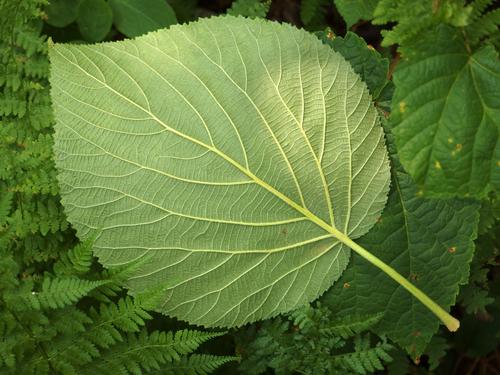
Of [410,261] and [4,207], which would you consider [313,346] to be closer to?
[410,261]


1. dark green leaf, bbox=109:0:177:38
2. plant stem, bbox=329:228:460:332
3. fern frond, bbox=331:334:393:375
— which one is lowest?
fern frond, bbox=331:334:393:375

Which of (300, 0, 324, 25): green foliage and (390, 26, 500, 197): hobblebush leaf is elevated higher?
(300, 0, 324, 25): green foliage

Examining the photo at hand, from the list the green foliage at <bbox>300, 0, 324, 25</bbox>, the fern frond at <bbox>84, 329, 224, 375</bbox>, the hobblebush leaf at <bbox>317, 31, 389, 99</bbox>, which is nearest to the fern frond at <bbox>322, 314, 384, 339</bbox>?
the fern frond at <bbox>84, 329, 224, 375</bbox>

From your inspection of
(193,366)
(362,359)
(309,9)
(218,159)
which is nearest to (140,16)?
(309,9)

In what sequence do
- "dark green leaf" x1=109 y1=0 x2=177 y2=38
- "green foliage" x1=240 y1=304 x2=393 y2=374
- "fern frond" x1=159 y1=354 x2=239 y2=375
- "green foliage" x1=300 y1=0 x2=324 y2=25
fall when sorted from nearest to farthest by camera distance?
"fern frond" x1=159 y1=354 x2=239 y2=375, "green foliage" x1=240 y1=304 x2=393 y2=374, "dark green leaf" x1=109 y1=0 x2=177 y2=38, "green foliage" x1=300 y1=0 x2=324 y2=25

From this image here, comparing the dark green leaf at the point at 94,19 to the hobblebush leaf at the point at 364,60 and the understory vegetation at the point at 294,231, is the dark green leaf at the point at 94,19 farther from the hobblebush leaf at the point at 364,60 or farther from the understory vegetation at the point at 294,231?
the hobblebush leaf at the point at 364,60

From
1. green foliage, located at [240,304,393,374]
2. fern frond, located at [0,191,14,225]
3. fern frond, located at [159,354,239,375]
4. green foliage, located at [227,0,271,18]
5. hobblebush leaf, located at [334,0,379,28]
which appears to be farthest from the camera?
green foliage, located at [227,0,271,18]

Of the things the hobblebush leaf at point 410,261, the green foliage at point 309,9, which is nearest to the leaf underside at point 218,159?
the hobblebush leaf at point 410,261

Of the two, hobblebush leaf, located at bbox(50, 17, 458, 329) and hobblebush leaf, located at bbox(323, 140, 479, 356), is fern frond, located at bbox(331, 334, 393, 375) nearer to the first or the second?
hobblebush leaf, located at bbox(323, 140, 479, 356)
